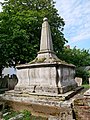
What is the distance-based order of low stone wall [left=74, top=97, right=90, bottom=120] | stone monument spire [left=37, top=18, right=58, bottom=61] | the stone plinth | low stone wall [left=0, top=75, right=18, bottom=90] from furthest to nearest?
low stone wall [left=0, top=75, right=18, bottom=90], stone monument spire [left=37, top=18, right=58, bottom=61], the stone plinth, low stone wall [left=74, top=97, right=90, bottom=120]

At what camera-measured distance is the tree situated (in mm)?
16016

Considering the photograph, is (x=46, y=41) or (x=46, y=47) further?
(x=46, y=41)

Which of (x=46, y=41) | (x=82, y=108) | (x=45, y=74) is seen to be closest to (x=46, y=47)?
(x=46, y=41)

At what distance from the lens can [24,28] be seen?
17.6 meters

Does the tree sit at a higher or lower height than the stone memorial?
higher

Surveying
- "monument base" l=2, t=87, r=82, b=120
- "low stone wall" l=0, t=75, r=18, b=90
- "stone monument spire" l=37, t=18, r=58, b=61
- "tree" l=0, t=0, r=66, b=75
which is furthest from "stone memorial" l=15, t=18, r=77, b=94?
"low stone wall" l=0, t=75, r=18, b=90

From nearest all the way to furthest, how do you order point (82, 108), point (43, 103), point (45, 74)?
point (82, 108)
point (43, 103)
point (45, 74)

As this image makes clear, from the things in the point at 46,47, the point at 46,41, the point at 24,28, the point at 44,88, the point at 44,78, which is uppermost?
the point at 24,28

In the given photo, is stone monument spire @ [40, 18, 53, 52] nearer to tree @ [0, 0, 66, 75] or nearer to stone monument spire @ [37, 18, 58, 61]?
stone monument spire @ [37, 18, 58, 61]

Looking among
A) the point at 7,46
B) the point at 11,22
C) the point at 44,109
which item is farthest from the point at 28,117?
the point at 11,22

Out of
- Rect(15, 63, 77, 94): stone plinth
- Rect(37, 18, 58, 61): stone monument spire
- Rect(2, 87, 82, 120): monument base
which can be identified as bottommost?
Rect(2, 87, 82, 120): monument base

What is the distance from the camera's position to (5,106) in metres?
7.30

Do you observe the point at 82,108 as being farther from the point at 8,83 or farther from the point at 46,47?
the point at 8,83

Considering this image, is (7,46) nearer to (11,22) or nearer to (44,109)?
(11,22)
